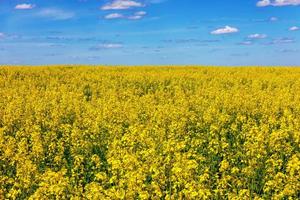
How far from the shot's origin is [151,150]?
782 cm

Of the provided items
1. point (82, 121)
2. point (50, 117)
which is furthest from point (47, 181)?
point (50, 117)

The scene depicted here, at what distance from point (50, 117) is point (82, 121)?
5.87 ft

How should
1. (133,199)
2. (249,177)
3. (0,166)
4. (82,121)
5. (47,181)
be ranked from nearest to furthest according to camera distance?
(133,199)
(47,181)
(249,177)
(0,166)
(82,121)

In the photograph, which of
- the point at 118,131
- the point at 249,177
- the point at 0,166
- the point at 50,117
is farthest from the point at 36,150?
the point at 50,117

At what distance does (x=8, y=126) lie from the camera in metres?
13.2

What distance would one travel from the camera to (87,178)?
946 cm

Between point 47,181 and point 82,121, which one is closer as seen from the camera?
point 47,181

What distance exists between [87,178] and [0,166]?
188 centimetres

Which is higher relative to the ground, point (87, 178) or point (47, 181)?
point (47, 181)

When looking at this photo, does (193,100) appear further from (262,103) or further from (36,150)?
(36,150)

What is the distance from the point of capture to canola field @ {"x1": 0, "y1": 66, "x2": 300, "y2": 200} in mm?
6629

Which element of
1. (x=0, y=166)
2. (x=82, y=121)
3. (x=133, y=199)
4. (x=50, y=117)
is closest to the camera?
(x=133, y=199)

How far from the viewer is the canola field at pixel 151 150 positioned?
6629 mm

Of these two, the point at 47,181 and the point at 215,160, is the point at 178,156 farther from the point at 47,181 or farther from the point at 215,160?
the point at 215,160
